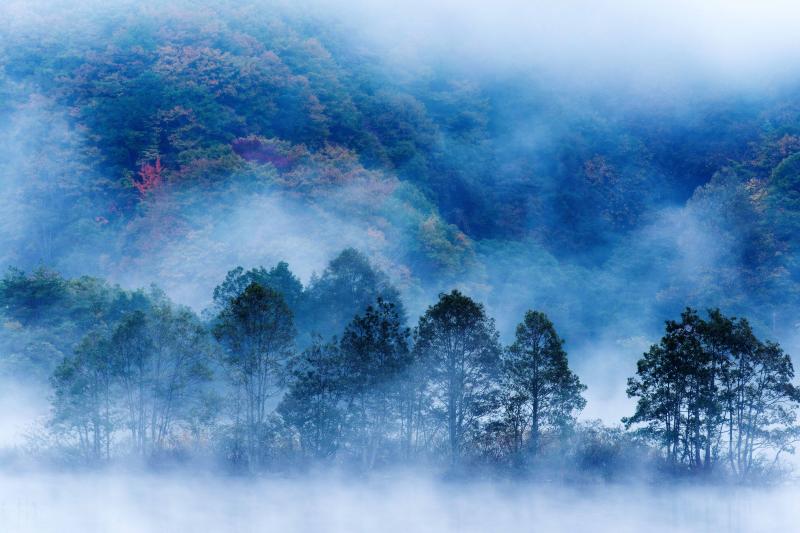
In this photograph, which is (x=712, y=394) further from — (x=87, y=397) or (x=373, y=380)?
(x=87, y=397)

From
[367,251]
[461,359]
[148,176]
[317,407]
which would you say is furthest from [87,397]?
[148,176]

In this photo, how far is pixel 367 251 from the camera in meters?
50.0

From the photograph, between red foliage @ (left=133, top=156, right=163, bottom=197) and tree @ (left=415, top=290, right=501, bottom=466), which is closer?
tree @ (left=415, top=290, right=501, bottom=466)

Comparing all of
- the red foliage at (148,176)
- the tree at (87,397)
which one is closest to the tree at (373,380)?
the tree at (87,397)

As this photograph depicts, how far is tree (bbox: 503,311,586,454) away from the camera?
101ft

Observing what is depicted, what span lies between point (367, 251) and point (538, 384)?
20.7m

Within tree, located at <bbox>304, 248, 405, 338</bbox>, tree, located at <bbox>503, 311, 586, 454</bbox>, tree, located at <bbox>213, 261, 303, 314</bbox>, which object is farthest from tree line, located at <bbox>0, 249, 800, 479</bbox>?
tree, located at <bbox>304, 248, 405, 338</bbox>

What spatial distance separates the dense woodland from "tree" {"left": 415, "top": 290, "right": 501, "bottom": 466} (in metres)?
0.10

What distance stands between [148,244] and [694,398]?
32.7m

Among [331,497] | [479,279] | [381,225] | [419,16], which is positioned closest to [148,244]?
[381,225]

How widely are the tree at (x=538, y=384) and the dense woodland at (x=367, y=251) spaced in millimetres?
102

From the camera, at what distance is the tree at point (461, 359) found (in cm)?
3109

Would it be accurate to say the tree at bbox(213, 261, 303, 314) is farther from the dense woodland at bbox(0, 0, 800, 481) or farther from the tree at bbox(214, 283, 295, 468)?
the tree at bbox(214, 283, 295, 468)

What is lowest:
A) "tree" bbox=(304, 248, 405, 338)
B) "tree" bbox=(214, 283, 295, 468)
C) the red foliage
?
"tree" bbox=(214, 283, 295, 468)
